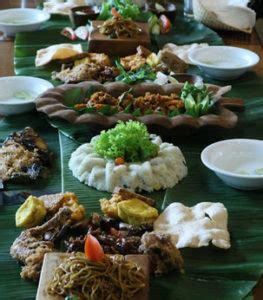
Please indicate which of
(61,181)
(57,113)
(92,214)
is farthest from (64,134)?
(92,214)

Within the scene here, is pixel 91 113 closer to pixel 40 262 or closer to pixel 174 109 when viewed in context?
pixel 174 109

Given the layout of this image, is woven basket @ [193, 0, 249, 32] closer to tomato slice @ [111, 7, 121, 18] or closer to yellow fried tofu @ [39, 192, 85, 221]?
tomato slice @ [111, 7, 121, 18]

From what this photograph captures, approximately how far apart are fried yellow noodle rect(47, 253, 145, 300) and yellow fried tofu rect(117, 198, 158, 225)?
469 mm

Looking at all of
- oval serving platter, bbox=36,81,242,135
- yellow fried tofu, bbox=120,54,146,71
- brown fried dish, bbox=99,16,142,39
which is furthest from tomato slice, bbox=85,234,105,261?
brown fried dish, bbox=99,16,142,39

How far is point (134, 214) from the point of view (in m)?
2.38

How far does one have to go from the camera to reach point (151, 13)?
4879 mm

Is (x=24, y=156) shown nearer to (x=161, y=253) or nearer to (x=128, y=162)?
(x=128, y=162)

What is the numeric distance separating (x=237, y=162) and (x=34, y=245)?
1.06m

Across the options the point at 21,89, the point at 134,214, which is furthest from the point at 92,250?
the point at 21,89

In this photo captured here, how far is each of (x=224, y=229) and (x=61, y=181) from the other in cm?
78

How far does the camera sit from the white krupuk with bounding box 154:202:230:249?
7.49ft

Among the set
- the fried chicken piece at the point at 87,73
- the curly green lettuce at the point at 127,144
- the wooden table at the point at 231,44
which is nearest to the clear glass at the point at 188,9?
the wooden table at the point at 231,44

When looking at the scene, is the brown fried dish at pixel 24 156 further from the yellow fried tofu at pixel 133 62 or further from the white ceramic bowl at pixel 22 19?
the white ceramic bowl at pixel 22 19

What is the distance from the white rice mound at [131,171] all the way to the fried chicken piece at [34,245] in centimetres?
33
